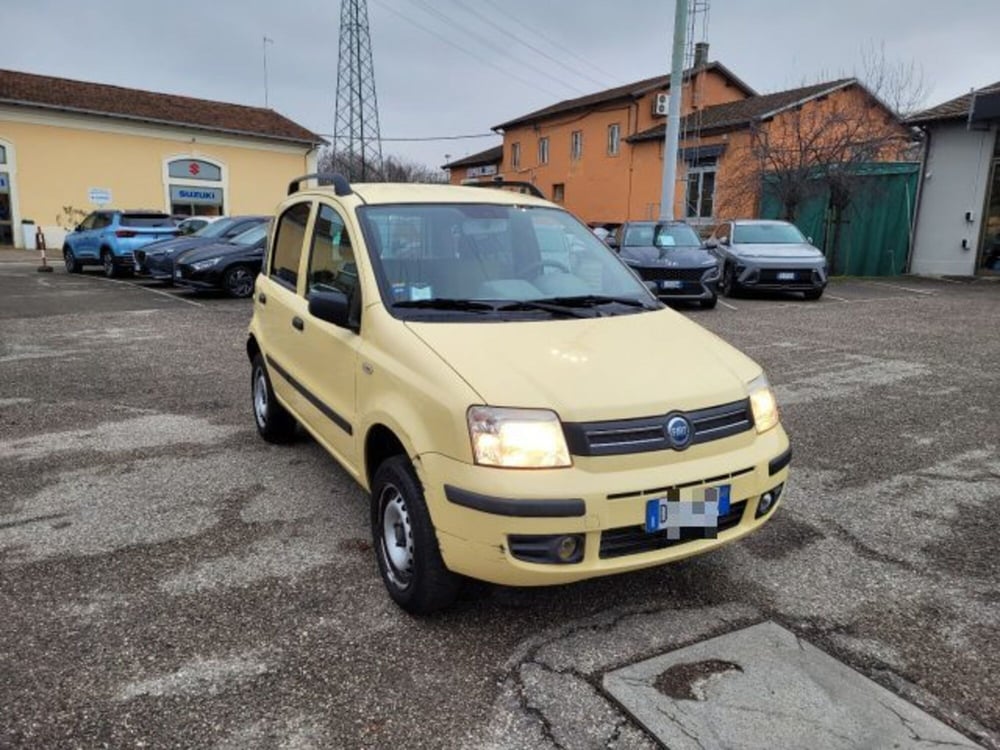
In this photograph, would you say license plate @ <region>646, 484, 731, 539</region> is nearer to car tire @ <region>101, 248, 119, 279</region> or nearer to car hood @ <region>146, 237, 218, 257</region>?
car hood @ <region>146, 237, 218, 257</region>

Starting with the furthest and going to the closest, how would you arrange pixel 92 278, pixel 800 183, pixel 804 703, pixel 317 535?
pixel 800 183, pixel 92 278, pixel 317 535, pixel 804 703

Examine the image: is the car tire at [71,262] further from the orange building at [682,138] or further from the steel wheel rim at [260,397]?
the steel wheel rim at [260,397]

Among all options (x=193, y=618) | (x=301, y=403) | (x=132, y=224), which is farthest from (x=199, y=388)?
(x=132, y=224)

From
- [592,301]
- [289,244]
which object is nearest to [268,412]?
[289,244]

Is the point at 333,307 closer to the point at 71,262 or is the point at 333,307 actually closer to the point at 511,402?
the point at 511,402

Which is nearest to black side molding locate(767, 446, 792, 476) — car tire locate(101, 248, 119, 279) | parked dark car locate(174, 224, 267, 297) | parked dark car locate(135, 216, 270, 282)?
parked dark car locate(174, 224, 267, 297)

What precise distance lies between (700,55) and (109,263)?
23577 millimetres

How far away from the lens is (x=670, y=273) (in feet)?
40.3

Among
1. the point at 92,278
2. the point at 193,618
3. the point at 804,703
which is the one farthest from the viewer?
the point at 92,278

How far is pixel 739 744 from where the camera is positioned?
227 cm

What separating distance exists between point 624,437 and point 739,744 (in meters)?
1.04

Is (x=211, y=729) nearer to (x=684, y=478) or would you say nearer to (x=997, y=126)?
(x=684, y=478)

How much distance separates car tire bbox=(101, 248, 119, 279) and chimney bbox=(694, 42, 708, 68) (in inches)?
881

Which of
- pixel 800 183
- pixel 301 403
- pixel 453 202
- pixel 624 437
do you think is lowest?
pixel 301 403
